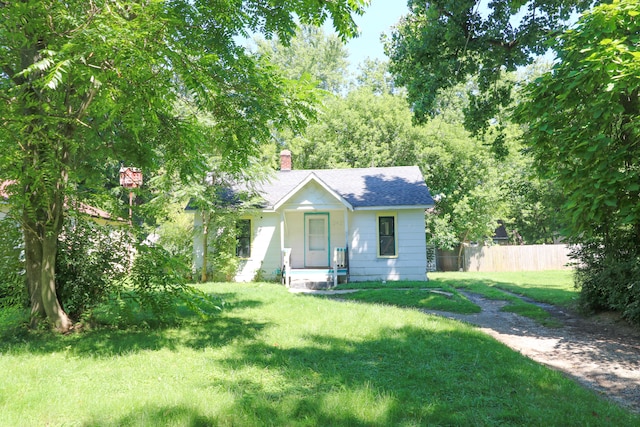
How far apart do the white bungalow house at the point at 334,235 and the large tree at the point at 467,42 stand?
4.90m

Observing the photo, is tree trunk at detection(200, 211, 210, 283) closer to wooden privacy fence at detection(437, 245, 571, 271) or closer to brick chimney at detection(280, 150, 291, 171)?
brick chimney at detection(280, 150, 291, 171)

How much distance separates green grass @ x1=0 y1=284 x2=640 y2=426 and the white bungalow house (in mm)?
9818

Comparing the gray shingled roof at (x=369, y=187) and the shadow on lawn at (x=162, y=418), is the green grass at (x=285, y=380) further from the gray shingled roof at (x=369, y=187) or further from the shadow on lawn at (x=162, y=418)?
the gray shingled roof at (x=369, y=187)

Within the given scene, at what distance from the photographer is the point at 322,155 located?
2892cm

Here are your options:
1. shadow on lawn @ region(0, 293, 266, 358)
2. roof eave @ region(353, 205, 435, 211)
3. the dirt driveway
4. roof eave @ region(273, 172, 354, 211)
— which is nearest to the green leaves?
the dirt driveway

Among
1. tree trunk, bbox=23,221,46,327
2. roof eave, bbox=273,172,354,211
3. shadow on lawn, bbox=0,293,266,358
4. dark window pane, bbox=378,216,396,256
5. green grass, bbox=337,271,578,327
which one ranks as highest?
roof eave, bbox=273,172,354,211

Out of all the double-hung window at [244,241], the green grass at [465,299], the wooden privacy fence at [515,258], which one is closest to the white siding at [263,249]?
the double-hung window at [244,241]

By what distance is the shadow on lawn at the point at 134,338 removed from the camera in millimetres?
5686

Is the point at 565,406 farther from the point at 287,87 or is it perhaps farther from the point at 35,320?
the point at 35,320

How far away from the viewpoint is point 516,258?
26.5 m

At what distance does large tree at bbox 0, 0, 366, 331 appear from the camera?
4680mm

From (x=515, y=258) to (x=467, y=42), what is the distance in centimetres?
1762

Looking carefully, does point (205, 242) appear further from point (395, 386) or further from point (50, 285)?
point (395, 386)

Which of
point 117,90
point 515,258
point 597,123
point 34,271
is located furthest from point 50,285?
point 515,258
